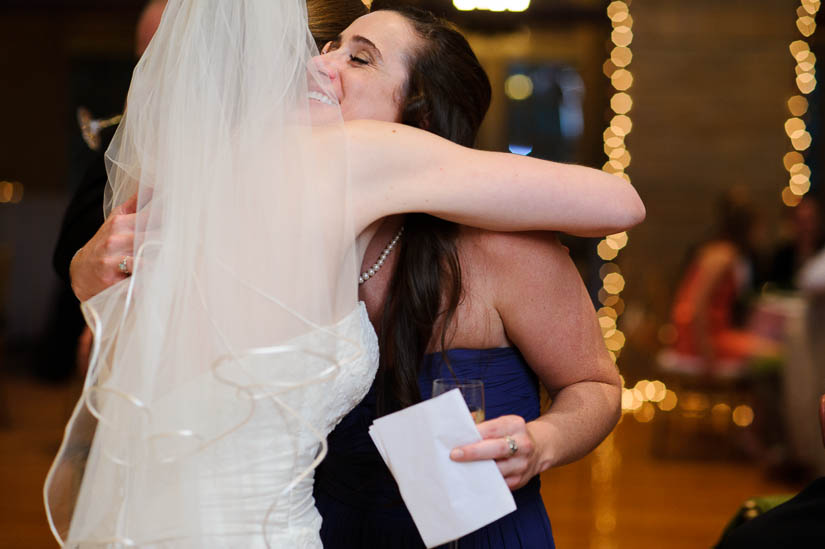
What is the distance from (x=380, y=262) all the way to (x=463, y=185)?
30cm

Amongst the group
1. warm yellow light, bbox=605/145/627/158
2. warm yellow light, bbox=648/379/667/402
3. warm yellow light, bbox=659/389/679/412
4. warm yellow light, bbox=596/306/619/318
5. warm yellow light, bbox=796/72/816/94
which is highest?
warm yellow light, bbox=796/72/816/94

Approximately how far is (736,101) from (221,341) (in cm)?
701

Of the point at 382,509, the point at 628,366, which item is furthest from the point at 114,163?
the point at 628,366

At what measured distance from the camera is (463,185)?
4.74 ft

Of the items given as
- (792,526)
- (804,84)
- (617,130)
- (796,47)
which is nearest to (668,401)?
(617,130)

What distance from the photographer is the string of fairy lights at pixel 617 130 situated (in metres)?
7.48

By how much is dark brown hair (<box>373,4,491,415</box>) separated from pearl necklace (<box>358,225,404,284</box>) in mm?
16

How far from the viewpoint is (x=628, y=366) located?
24.0ft

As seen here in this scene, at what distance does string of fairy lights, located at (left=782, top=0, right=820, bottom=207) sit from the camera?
7383 millimetres

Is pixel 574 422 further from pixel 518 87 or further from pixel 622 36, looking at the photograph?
pixel 518 87

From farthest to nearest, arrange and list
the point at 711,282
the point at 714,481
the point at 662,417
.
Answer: the point at 662,417, the point at 711,282, the point at 714,481

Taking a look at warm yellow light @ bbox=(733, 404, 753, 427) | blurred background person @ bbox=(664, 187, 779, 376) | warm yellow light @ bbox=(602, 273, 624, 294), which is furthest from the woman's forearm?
warm yellow light @ bbox=(602, 273, 624, 294)

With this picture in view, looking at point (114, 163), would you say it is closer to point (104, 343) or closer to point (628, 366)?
point (104, 343)

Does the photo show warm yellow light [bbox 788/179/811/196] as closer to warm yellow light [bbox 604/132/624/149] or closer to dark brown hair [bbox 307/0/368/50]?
warm yellow light [bbox 604/132/624/149]
